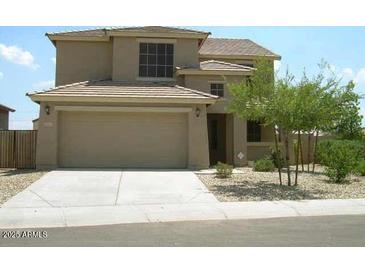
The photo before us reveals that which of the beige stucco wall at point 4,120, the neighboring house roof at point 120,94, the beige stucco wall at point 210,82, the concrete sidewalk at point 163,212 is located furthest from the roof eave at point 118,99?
the beige stucco wall at point 4,120

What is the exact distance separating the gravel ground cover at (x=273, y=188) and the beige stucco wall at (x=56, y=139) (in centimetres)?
203

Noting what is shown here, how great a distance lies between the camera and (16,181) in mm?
15359

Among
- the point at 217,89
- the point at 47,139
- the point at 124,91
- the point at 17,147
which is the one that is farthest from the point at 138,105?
the point at 17,147

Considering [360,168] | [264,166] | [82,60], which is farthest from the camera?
[82,60]

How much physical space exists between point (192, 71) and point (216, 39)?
314 inches

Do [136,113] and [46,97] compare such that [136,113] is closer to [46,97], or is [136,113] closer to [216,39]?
[46,97]

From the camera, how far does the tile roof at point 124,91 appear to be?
1888 centimetres

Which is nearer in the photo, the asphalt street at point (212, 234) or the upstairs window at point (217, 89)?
the asphalt street at point (212, 234)

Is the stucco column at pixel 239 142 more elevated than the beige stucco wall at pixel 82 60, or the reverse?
the beige stucco wall at pixel 82 60

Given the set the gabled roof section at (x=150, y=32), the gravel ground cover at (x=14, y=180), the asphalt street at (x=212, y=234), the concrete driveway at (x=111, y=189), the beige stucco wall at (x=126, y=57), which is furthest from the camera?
the beige stucco wall at (x=126, y=57)

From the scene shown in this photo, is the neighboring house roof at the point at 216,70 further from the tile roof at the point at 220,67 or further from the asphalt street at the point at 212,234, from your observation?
the asphalt street at the point at 212,234

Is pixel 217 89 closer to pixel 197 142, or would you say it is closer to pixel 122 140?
pixel 197 142

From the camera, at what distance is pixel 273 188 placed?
1462 centimetres

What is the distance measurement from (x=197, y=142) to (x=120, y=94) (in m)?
3.71
